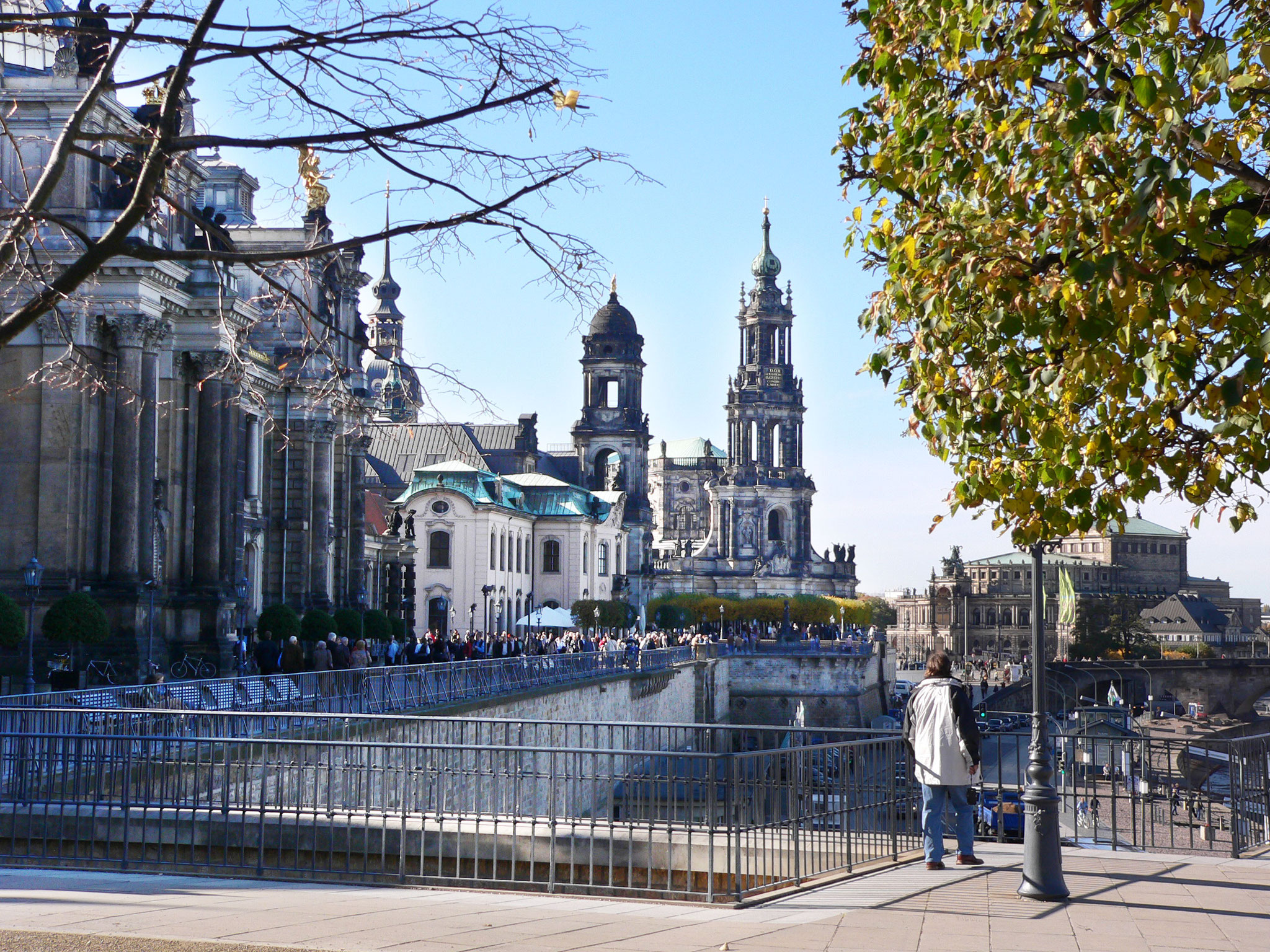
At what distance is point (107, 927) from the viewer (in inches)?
339

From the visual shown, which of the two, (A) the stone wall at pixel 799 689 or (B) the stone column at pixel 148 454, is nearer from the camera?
(B) the stone column at pixel 148 454

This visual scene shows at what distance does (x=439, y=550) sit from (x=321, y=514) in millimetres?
37044

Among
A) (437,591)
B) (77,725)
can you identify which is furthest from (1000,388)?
(437,591)

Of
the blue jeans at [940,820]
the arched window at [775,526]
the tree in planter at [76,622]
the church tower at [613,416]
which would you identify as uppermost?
the church tower at [613,416]

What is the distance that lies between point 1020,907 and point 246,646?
106ft

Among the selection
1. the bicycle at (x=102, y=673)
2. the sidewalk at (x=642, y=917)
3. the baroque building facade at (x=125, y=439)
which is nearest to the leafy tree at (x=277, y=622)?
the baroque building facade at (x=125, y=439)

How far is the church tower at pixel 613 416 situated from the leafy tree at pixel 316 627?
83.2m

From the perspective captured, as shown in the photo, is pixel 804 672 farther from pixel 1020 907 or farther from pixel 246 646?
pixel 1020 907

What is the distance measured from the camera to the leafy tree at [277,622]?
39.3 metres

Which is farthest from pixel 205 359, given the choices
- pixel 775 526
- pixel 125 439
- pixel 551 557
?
pixel 775 526

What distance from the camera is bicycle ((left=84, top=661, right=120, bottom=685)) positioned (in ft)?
102

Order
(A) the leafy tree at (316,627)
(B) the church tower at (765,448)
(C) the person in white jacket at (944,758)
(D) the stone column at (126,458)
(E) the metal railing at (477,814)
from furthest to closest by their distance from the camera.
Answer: (B) the church tower at (765,448) → (A) the leafy tree at (316,627) → (D) the stone column at (126,458) → (C) the person in white jacket at (944,758) → (E) the metal railing at (477,814)

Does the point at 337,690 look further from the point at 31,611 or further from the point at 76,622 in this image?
the point at 31,611

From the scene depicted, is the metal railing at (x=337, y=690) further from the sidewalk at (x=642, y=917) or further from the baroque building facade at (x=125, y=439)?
the sidewalk at (x=642, y=917)
